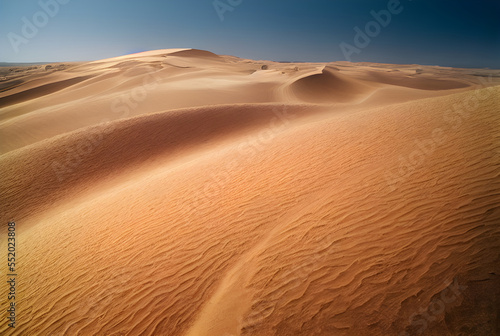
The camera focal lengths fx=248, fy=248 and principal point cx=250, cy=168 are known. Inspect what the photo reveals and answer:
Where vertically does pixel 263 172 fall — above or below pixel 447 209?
above

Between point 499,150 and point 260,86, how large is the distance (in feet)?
84.6

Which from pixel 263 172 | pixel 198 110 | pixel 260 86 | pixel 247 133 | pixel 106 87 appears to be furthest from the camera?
pixel 106 87

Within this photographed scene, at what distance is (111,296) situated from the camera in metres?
4.65

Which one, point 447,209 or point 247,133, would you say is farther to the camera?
point 247,133

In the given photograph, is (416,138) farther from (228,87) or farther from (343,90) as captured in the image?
(343,90)

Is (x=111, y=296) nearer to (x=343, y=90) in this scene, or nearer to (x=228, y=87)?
(x=228, y=87)

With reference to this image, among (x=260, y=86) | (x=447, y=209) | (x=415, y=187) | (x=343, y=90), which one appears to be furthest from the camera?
(x=343, y=90)

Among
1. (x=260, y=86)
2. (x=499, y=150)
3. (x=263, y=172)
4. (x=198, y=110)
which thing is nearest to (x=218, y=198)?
(x=263, y=172)

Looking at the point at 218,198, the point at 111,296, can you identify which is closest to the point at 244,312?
the point at 111,296

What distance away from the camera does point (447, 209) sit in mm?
4484

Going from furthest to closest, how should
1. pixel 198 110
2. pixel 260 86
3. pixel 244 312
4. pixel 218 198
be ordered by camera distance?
pixel 260 86, pixel 198 110, pixel 218 198, pixel 244 312

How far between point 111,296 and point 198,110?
1375cm

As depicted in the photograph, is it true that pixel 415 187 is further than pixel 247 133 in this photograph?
No

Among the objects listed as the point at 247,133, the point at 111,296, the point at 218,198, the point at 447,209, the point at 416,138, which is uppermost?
the point at 247,133
